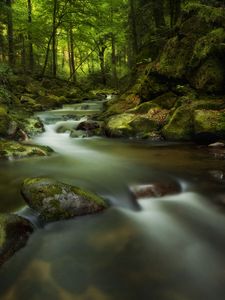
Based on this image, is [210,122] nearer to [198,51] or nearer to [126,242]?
[198,51]

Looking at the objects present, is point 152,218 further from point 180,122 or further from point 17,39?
point 17,39

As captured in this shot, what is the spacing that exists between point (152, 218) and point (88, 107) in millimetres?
12401

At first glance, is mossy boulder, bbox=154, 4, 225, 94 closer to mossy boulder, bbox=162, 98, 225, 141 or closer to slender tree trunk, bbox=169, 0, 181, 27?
mossy boulder, bbox=162, 98, 225, 141

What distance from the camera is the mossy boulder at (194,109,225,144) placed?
8.70 metres

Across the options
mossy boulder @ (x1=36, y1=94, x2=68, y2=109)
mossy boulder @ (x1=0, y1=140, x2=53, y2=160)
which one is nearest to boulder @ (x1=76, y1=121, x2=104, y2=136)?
mossy boulder @ (x1=0, y1=140, x2=53, y2=160)

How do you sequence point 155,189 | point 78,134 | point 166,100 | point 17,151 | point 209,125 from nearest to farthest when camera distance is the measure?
point 155,189
point 17,151
point 209,125
point 78,134
point 166,100

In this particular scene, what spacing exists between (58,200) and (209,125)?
563 centimetres

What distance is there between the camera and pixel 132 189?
562cm

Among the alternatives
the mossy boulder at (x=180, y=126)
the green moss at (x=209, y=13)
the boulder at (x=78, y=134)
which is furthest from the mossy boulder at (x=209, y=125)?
the green moss at (x=209, y=13)

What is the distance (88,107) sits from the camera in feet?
54.4

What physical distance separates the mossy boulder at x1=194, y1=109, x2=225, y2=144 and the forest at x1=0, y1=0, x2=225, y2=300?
1.1 inches

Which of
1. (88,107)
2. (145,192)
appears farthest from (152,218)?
(88,107)

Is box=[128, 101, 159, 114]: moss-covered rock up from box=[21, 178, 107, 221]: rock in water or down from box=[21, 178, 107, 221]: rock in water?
up

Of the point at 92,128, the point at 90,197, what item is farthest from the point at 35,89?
the point at 90,197
